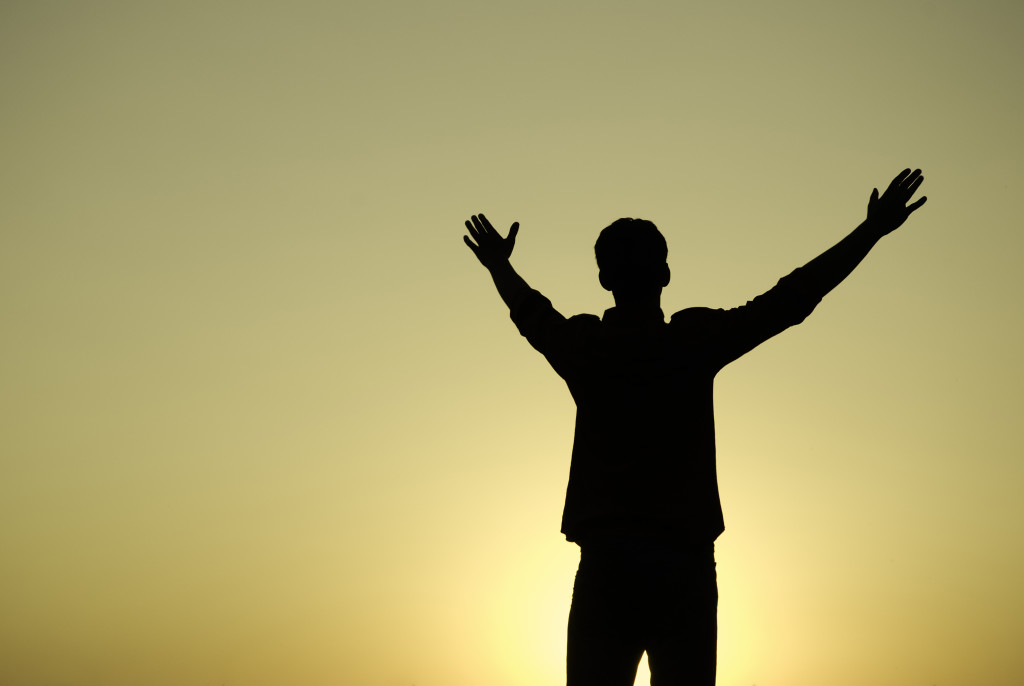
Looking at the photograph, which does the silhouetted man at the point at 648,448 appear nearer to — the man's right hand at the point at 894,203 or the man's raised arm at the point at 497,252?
the man's right hand at the point at 894,203

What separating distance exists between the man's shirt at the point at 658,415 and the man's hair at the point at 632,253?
13 centimetres

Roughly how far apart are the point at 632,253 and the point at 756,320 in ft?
1.30

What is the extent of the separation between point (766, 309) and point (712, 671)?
96cm

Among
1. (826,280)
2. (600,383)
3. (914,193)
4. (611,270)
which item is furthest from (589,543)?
(914,193)

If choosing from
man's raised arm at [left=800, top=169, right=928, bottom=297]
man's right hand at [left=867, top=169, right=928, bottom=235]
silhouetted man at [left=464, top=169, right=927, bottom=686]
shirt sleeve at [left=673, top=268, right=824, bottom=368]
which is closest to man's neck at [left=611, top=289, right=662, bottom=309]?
silhouetted man at [left=464, top=169, right=927, bottom=686]

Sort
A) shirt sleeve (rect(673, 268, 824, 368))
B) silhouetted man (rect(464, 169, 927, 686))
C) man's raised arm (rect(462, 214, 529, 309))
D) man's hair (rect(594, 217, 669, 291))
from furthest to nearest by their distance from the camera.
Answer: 1. man's raised arm (rect(462, 214, 529, 309))
2. man's hair (rect(594, 217, 669, 291))
3. shirt sleeve (rect(673, 268, 824, 368))
4. silhouetted man (rect(464, 169, 927, 686))

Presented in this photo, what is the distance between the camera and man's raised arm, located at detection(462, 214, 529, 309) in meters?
3.14

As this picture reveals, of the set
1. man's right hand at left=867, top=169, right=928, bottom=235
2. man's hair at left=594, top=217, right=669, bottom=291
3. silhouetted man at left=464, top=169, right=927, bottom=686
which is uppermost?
man's right hand at left=867, top=169, right=928, bottom=235

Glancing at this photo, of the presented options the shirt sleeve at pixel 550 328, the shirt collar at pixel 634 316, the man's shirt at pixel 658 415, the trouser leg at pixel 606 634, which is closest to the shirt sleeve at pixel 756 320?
the man's shirt at pixel 658 415

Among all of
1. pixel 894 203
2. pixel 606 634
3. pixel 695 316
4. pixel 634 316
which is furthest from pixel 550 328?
pixel 894 203

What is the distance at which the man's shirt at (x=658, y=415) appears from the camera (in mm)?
2551

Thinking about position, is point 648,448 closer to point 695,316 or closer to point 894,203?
point 695,316

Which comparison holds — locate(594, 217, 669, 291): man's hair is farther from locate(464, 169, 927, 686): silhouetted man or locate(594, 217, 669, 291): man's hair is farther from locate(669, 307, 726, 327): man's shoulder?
locate(669, 307, 726, 327): man's shoulder

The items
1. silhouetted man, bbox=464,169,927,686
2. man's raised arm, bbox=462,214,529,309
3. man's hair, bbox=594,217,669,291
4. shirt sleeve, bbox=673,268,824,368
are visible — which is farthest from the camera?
man's raised arm, bbox=462,214,529,309
